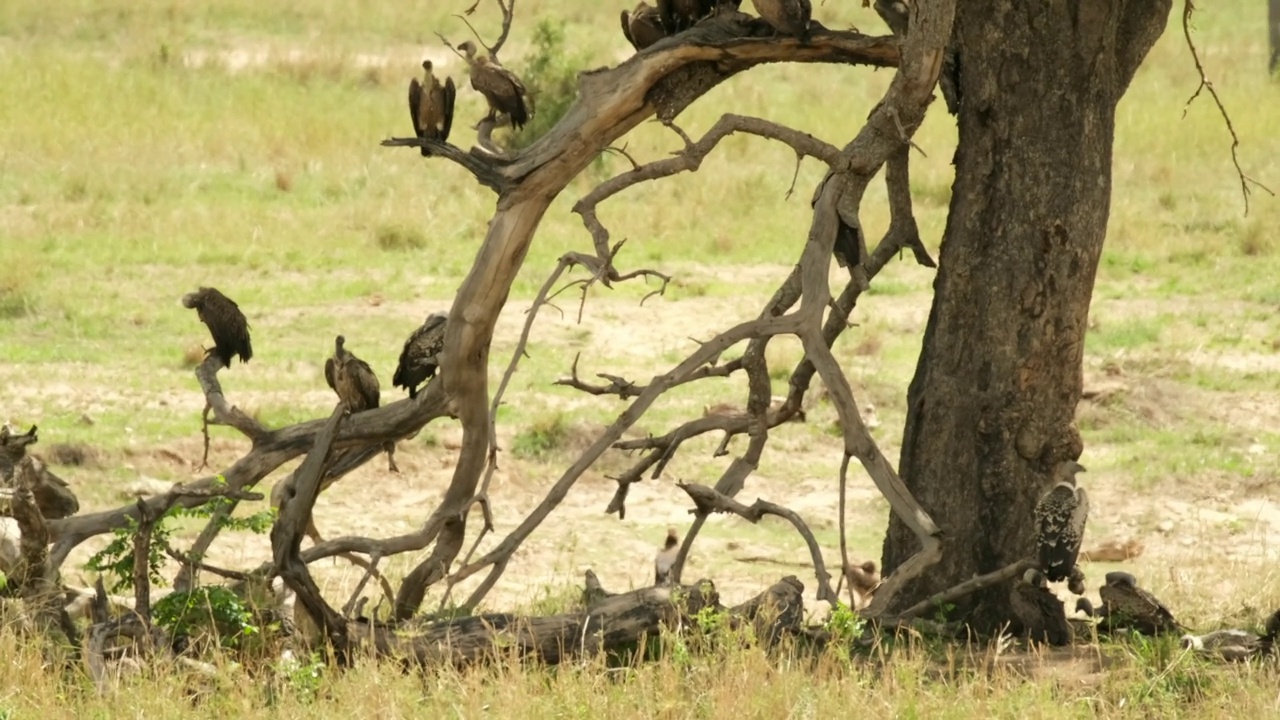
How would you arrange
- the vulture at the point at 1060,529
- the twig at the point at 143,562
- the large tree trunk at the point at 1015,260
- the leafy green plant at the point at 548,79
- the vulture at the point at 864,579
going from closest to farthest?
the twig at the point at 143,562 → the vulture at the point at 1060,529 → the large tree trunk at the point at 1015,260 → the vulture at the point at 864,579 → the leafy green plant at the point at 548,79

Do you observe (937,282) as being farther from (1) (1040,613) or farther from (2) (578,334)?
(2) (578,334)

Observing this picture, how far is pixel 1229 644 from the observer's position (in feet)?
18.7

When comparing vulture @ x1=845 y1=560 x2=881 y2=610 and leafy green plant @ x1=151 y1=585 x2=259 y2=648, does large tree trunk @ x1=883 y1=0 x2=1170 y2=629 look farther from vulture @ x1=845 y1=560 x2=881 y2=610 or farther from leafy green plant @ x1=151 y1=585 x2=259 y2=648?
leafy green plant @ x1=151 y1=585 x2=259 y2=648

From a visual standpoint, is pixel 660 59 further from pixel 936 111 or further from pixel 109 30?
pixel 109 30

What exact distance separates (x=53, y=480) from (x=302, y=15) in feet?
62.2

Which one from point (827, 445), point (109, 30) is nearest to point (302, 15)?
point (109, 30)

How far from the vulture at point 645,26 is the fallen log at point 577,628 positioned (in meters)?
2.02

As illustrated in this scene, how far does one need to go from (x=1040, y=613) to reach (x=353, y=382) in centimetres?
Answer: 269

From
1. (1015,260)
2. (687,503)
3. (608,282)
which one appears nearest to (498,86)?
(608,282)

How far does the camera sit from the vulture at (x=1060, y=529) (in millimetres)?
5656

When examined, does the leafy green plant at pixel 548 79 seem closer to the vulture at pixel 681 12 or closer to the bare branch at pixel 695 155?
the vulture at pixel 681 12

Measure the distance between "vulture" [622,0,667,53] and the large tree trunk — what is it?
42.4 inches

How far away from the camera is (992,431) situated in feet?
20.3

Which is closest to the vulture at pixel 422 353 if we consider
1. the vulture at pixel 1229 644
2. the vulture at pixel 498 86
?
the vulture at pixel 498 86
